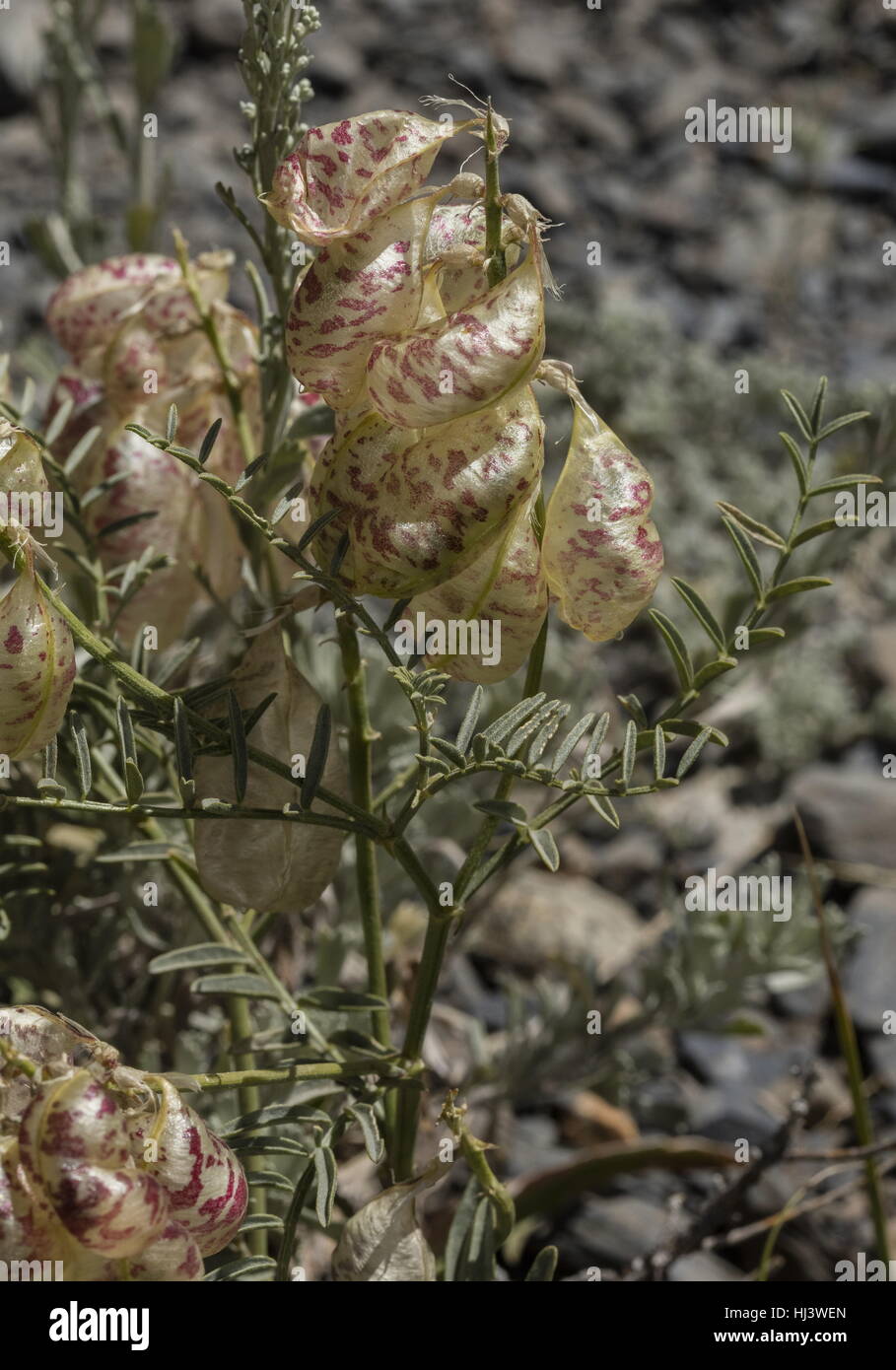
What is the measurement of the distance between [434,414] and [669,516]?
293cm

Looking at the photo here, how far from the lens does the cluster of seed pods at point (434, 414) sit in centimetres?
85

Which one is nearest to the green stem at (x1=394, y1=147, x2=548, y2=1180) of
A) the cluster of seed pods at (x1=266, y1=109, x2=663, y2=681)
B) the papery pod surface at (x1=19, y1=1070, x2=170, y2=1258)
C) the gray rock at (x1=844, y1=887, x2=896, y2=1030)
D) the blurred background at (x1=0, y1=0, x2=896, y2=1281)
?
the cluster of seed pods at (x1=266, y1=109, x2=663, y2=681)

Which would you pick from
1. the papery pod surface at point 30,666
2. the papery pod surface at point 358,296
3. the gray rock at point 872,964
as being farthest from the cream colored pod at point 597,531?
the gray rock at point 872,964

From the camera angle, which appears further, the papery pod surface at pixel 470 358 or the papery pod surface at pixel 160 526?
the papery pod surface at pixel 160 526

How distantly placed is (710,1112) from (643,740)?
140 centimetres

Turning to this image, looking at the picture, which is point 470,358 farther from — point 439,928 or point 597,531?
point 439,928

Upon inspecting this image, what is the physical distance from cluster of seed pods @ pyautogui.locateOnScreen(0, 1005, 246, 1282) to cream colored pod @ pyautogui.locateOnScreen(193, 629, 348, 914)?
169mm

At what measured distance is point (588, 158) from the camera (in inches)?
192

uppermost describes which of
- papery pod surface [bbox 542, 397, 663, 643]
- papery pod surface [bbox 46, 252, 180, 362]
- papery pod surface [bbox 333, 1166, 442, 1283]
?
papery pod surface [bbox 46, 252, 180, 362]

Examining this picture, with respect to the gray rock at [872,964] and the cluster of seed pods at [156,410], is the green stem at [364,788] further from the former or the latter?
the gray rock at [872,964]

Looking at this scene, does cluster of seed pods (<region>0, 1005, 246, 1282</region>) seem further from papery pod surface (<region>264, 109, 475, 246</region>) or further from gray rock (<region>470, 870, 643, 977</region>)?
gray rock (<region>470, 870, 643, 977</region>)

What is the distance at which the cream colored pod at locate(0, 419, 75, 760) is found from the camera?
87 centimetres

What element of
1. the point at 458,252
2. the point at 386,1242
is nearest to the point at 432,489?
the point at 458,252
